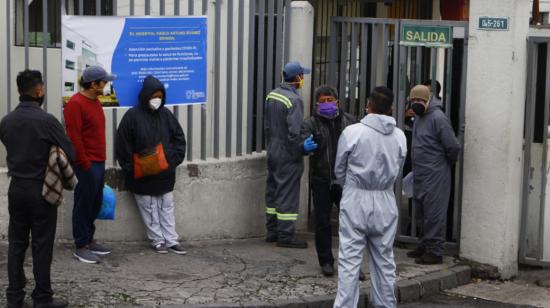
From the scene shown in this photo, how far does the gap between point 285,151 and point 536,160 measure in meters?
2.38

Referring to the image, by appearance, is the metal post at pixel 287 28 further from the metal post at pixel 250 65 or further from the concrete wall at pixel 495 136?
the concrete wall at pixel 495 136

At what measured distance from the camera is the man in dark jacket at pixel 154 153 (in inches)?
358

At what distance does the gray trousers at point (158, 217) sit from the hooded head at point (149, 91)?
2.82 ft

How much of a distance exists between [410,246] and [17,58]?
166 inches

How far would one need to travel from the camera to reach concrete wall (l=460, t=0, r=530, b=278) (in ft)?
29.9

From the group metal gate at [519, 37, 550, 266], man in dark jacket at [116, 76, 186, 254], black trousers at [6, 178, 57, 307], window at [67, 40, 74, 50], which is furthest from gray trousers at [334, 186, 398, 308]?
window at [67, 40, 74, 50]

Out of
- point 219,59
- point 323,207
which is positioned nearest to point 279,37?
point 219,59

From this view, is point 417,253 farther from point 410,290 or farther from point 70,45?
point 70,45

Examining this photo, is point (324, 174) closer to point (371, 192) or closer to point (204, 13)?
point (371, 192)

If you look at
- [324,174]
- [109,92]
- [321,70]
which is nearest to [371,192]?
[324,174]

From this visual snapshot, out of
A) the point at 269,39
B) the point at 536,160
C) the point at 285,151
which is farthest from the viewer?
the point at 269,39

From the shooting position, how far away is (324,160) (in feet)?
28.5

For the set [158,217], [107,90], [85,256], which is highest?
[107,90]

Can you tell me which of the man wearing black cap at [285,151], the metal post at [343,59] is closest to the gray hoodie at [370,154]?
the man wearing black cap at [285,151]
